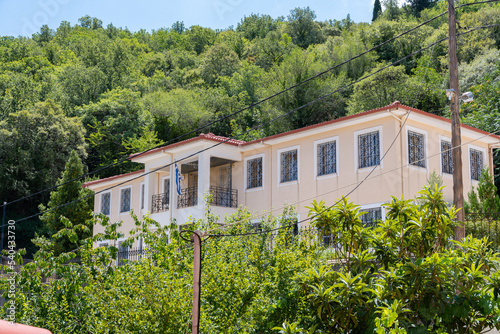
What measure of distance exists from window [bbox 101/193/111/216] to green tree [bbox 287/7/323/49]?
37965mm

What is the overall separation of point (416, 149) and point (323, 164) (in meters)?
3.36

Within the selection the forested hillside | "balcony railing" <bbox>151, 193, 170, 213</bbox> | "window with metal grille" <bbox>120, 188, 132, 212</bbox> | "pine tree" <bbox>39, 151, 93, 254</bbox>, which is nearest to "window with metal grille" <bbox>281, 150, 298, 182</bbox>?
"balcony railing" <bbox>151, 193, 170, 213</bbox>

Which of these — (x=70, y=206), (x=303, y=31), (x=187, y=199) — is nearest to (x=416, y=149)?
(x=187, y=199)

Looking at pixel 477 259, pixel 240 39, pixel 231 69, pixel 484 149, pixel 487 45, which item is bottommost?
pixel 477 259

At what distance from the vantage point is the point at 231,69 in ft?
201

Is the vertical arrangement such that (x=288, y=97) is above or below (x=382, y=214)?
above

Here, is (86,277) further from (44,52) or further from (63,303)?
(44,52)

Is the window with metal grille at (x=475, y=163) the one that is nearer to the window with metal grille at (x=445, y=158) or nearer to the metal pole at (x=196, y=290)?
the window with metal grille at (x=445, y=158)

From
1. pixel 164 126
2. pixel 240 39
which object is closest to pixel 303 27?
pixel 240 39

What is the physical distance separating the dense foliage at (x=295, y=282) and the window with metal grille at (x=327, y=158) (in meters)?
7.27

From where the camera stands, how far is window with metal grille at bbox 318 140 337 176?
71.0 ft

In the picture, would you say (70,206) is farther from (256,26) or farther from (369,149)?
(256,26)

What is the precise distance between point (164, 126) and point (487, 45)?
2467cm

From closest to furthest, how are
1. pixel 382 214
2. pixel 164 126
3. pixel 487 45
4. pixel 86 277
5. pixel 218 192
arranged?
pixel 86 277 < pixel 382 214 < pixel 218 192 < pixel 487 45 < pixel 164 126
